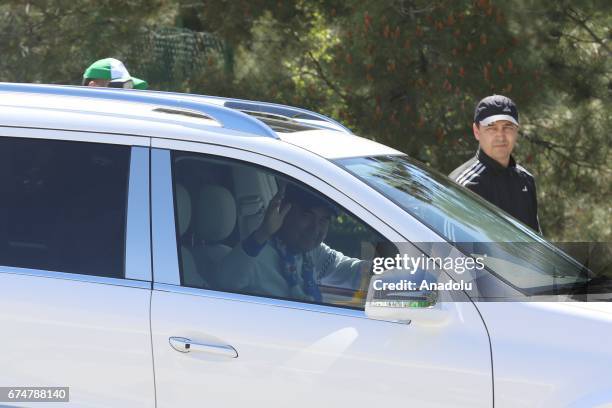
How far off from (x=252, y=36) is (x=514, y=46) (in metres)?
2.52

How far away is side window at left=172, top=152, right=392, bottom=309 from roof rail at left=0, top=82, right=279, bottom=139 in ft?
0.45

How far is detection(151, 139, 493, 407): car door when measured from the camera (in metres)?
3.16

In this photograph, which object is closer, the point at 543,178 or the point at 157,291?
the point at 157,291

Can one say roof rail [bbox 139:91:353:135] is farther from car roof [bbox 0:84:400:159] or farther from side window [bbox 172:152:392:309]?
side window [bbox 172:152:392:309]

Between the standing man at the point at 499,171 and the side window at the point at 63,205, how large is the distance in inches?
85.9

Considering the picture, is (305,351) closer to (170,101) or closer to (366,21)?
(170,101)

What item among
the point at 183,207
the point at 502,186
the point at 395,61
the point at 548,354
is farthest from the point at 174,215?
the point at 395,61

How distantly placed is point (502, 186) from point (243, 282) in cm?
223

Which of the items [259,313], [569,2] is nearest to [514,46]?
[569,2]

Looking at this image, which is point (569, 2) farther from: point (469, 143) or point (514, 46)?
point (469, 143)

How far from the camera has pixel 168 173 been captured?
3.48 metres

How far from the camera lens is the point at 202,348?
325 centimetres

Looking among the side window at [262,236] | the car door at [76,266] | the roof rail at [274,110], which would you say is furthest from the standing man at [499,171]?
the car door at [76,266]

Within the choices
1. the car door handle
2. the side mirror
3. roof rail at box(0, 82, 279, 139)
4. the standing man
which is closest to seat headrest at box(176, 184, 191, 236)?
roof rail at box(0, 82, 279, 139)
